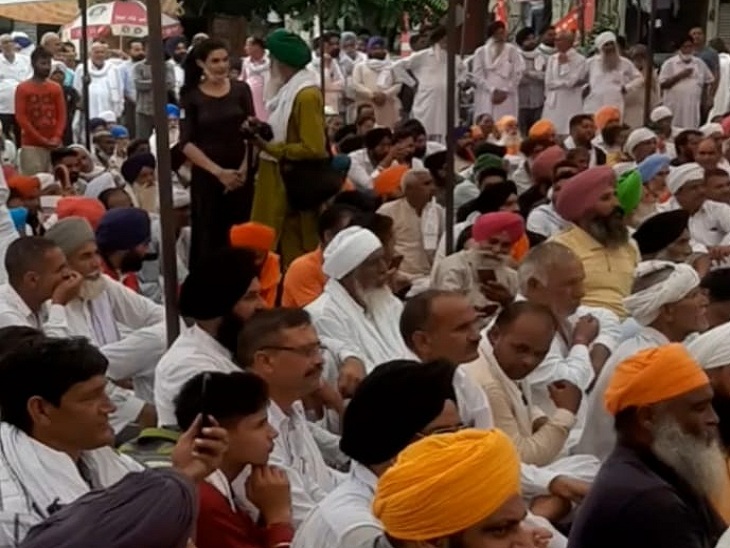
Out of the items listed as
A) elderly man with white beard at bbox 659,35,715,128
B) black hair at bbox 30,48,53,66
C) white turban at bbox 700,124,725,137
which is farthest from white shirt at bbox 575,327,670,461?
elderly man with white beard at bbox 659,35,715,128

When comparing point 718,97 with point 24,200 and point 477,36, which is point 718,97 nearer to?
point 477,36

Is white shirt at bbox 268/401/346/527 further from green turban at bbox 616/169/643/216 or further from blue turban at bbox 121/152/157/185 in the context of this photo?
blue turban at bbox 121/152/157/185

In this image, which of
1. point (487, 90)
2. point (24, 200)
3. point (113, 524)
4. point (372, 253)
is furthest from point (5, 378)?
point (487, 90)

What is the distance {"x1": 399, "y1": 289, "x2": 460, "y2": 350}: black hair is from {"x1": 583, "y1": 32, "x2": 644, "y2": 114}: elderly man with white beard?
10022 millimetres

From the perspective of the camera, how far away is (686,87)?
1544 centimetres

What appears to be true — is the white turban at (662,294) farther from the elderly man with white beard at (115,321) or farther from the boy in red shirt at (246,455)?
the boy in red shirt at (246,455)

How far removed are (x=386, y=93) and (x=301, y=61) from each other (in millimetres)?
8149

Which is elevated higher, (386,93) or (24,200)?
(24,200)

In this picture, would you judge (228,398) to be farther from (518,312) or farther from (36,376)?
(518,312)

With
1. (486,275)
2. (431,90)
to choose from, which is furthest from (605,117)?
(486,275)

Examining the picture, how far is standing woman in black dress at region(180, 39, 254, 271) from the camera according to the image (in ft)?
24.7

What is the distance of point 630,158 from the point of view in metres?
10.1

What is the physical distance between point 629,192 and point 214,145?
2104 mm

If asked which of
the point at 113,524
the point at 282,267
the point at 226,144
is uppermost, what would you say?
the point at 113,524
